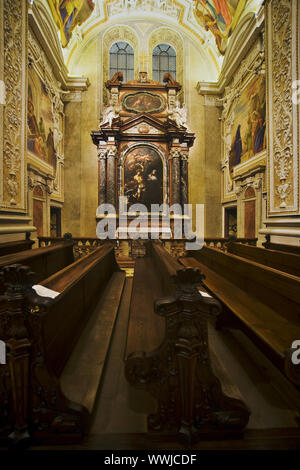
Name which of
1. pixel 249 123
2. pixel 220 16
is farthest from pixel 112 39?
pixel 249 123

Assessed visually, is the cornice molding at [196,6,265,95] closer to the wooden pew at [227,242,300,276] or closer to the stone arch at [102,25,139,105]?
the stone arch at [102,25,139,105]

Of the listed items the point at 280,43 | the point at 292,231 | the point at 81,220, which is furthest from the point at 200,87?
the point at 292,231

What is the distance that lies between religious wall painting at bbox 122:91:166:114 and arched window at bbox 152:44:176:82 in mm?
1796

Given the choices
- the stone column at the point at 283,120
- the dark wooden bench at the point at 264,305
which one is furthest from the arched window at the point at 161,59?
the dark wooden bench at the point at 264,305

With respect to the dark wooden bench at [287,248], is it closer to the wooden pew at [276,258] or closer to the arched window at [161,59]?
the wooden pew at [276,258]

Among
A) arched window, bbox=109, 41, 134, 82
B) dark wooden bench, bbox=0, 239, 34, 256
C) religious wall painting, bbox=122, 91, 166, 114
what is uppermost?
arched window, bbox=109, 41, 134, 82

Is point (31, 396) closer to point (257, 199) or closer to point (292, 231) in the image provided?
point (292, 231)

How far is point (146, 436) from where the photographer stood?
1262mm

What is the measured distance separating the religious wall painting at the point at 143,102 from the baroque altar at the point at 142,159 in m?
0.36

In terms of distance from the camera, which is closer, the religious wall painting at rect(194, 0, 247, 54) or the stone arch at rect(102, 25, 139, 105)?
the religious wall painting at rect(194, 0, 247, 54)

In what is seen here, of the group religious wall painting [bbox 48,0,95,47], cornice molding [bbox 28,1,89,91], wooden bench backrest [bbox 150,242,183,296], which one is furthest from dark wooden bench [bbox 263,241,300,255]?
religious wall painting [bbox 48,0,95,47]

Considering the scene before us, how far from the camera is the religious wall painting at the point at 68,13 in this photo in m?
7.99

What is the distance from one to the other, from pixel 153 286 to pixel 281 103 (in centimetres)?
476

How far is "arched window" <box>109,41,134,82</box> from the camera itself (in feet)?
34.2
